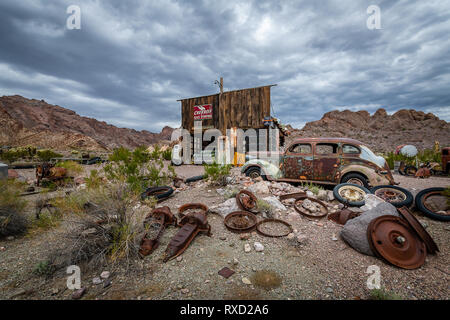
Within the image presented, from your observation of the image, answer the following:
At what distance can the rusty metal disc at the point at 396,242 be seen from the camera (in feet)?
8.30

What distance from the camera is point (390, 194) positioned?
4758 millimetres

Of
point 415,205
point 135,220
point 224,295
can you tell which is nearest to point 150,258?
point 135,220

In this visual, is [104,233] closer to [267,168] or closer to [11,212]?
[11,212]

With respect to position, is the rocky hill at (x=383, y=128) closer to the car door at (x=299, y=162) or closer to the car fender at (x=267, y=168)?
the car door at (x=299, y=162)

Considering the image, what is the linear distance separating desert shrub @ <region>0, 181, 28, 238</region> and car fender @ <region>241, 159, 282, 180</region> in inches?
243

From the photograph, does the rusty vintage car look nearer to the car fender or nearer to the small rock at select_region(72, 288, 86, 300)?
the car fender

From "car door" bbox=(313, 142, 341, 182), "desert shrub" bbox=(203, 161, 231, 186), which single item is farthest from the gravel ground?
"desert shrub" bbox=(203, 161, 231, 186)

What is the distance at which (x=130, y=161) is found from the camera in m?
5.22

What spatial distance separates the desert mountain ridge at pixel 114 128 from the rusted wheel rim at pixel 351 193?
3099 centimetres

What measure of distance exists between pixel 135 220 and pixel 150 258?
0.62 meters

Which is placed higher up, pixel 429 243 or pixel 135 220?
pixel 135 220

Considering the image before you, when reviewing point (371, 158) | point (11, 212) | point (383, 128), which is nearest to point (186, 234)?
point (11, 212)

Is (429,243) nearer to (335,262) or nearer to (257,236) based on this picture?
(335,262)

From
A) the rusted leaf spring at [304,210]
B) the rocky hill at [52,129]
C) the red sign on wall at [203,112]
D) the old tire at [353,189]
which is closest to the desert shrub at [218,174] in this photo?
the rusted leaf spring at [304,210]
